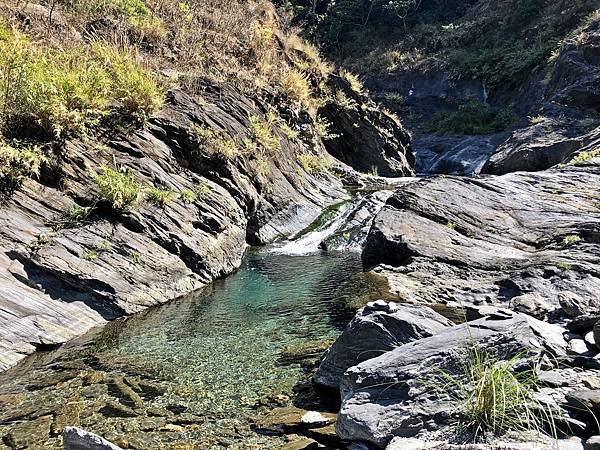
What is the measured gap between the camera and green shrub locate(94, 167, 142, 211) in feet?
28.9

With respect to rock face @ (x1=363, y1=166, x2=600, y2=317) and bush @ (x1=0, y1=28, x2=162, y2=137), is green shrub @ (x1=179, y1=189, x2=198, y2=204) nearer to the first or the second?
bush @ (x1=0, y1=28, x2=162, y2=137)

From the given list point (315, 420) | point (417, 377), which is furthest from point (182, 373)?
point (417, 377)

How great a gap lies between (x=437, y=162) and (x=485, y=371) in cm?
2769

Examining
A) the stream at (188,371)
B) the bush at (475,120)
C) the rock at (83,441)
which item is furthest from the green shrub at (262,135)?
the bush at (475,120)

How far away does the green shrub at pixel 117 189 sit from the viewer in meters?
8.82

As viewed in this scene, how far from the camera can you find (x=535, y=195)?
11133mm

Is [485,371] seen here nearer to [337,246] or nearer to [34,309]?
[34,309]

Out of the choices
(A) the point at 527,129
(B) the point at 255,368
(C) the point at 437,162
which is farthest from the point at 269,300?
(C) the point at 437,162

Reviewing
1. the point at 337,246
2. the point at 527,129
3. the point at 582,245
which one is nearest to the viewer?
the point at 582,245

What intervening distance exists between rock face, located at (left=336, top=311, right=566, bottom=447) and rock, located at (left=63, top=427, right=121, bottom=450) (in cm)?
180

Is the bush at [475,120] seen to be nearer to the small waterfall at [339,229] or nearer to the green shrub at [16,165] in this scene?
the small waterfall at [339,229]

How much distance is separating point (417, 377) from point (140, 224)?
6456mm

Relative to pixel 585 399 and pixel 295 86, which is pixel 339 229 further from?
pixel 585 399

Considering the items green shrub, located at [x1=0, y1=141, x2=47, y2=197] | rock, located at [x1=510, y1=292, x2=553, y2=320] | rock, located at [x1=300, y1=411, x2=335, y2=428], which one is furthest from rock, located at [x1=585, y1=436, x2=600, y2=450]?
green shrub, located at [x1=0, y1=141, x2=47, y2=197]
